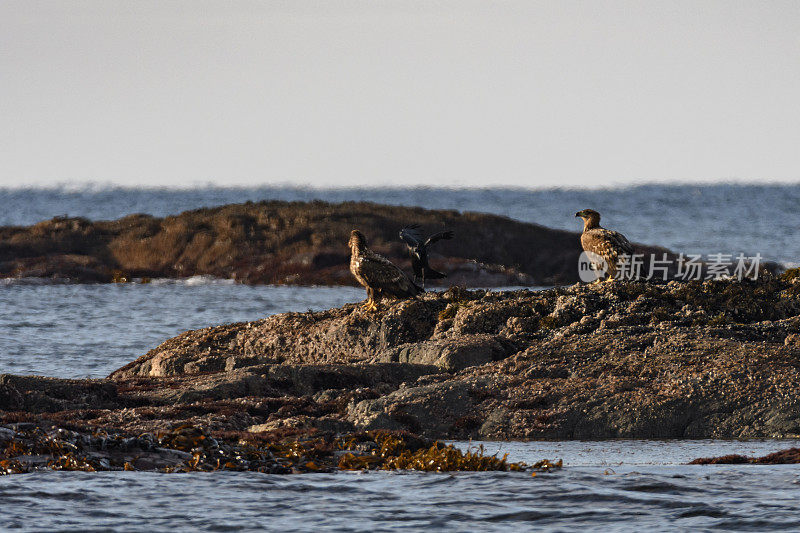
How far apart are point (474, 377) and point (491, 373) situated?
647 mm

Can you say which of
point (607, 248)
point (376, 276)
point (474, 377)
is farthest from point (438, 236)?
point (474, 377)

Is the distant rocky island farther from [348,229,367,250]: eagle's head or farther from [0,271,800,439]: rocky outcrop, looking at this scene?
[348,229,367,250]: eagle's head

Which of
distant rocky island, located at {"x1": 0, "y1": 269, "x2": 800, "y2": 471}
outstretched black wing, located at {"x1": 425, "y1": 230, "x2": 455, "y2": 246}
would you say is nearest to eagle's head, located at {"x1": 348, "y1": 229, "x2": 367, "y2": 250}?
Answer: distant rocky island, located at {"x1": 0, "y1": 269, "x2": 800, "y2": 471}

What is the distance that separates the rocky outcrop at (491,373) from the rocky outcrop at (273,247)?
3767 cm

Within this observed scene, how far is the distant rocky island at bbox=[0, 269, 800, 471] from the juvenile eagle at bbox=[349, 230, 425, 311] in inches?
14.2

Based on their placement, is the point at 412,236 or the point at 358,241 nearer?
the point at 358,241

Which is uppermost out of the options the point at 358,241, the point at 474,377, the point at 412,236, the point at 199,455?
the point at 412,236

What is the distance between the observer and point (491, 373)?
18.2 metres

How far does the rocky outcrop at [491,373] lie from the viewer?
15758mm

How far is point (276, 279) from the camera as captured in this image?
212 ft

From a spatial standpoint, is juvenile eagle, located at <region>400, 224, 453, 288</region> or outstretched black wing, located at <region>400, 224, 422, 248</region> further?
outstretched black wing, located at <region>400, 224, 422, 248</region>

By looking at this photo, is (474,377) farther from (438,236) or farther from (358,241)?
(438,236)

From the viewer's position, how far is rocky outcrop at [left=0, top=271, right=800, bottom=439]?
51.7 feet

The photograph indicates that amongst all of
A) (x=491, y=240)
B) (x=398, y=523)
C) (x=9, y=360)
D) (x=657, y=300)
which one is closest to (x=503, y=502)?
(x=398, y=523)
